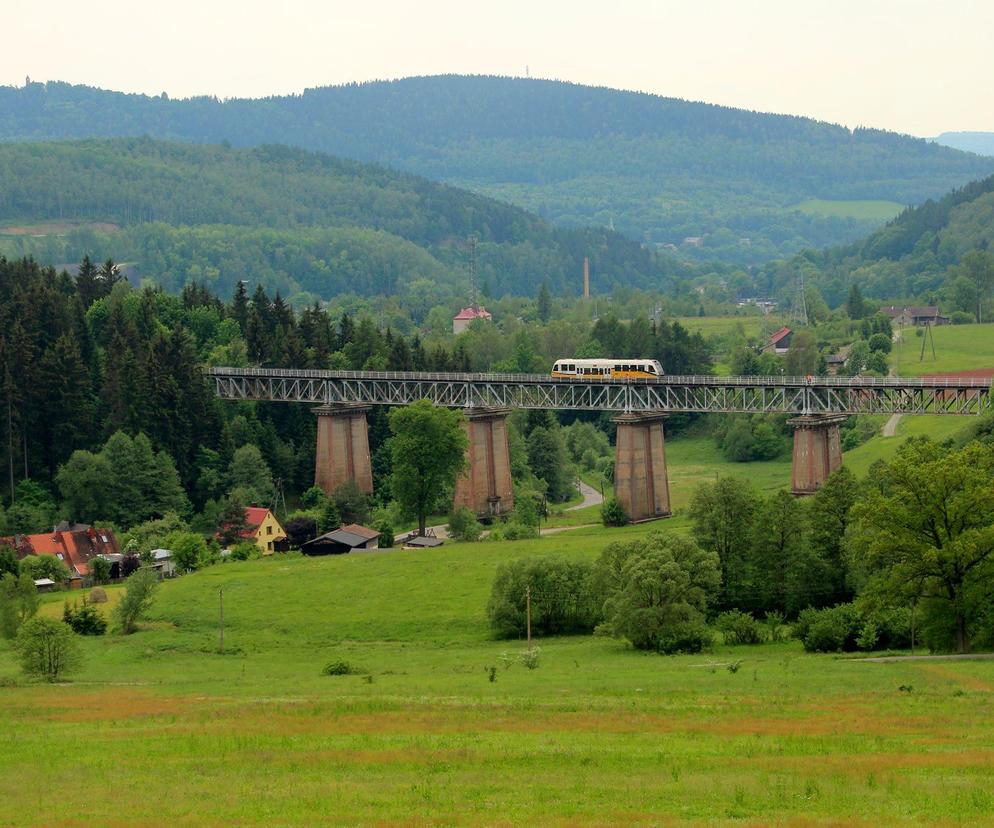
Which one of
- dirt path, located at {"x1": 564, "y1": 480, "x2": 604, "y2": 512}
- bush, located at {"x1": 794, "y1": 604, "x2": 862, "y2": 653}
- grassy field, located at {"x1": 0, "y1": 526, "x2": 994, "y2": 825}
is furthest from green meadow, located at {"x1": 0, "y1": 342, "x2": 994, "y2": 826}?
dirt path, located at {"x1": 564, "y1": 480, "x2": 604, "y2": 512}

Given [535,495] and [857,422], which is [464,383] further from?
[857,422]

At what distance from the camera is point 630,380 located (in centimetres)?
13550

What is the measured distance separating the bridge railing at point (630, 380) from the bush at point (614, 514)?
11600mm

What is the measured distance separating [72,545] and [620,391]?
4654 cm

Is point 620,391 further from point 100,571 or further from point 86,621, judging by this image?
point 86,621

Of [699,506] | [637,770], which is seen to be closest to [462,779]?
[637,770]

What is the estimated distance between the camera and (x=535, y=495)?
139 m

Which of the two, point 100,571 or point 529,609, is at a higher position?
point 529,609

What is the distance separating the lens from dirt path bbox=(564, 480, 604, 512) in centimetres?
14525

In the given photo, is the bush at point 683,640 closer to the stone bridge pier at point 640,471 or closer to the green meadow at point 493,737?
the green meadow at point 493,737

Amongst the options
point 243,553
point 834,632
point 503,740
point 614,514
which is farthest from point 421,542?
point 503,740

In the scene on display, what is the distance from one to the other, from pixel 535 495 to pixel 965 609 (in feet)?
251

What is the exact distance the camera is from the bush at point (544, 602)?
82.4m

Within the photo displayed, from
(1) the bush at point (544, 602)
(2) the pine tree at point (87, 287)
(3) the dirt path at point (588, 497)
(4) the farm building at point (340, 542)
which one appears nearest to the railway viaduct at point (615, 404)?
(3) the dirt path at point (588, 497)
